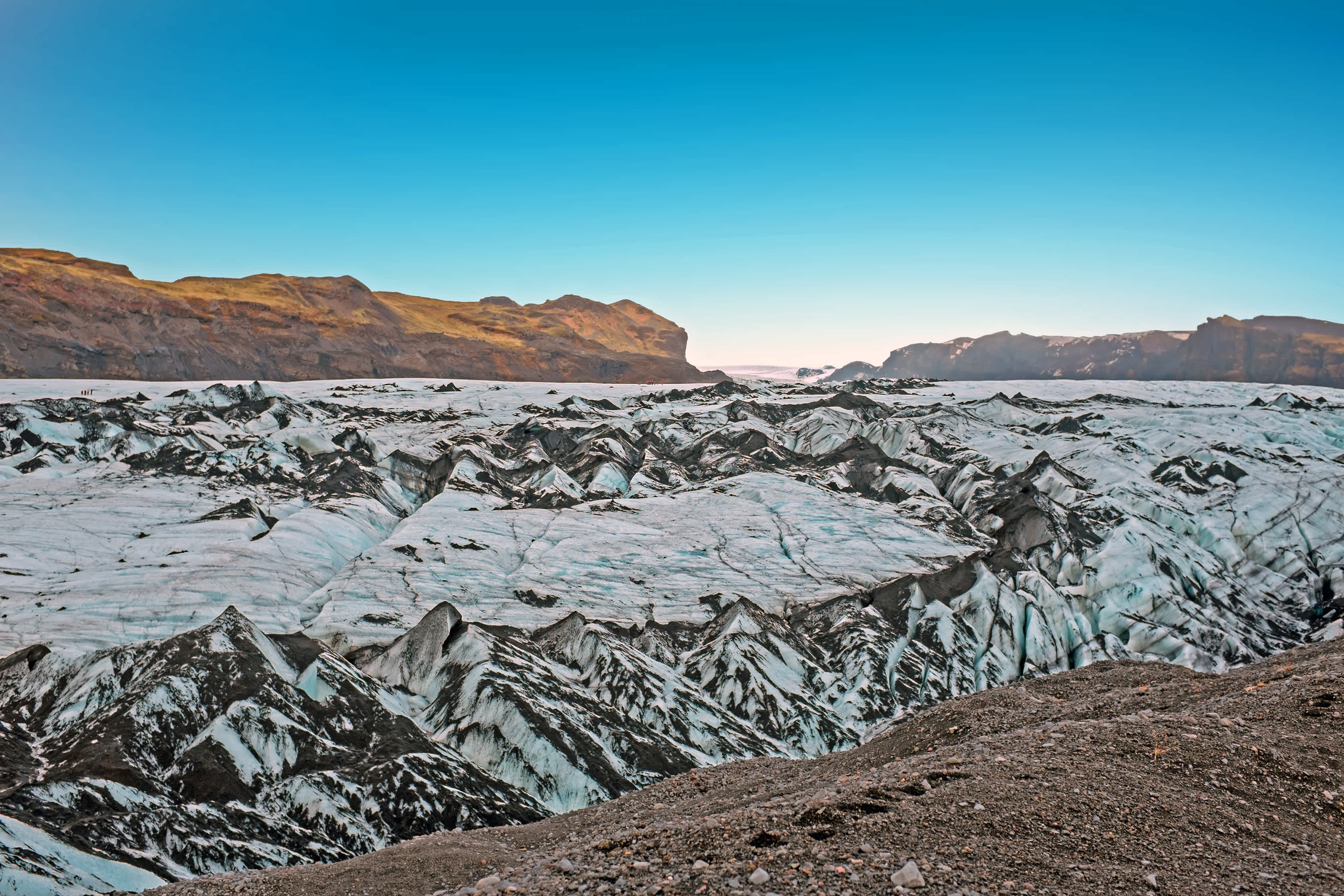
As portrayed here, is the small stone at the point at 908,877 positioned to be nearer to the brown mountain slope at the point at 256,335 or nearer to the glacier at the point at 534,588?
the glacier at the point at 534,588

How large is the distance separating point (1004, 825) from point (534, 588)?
34.3 m

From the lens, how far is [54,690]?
2573 centimetres

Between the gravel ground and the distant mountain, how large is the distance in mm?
152593

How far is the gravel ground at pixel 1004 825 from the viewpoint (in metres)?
9.15

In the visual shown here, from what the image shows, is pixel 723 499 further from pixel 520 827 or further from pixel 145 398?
pixel 145 398

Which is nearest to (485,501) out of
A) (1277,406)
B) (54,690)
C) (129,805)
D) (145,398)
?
(54,690)

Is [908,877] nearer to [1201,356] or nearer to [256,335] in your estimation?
[256,335]

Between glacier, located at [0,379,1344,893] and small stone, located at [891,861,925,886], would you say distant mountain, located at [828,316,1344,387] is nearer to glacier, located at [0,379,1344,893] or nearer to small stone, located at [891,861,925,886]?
glacier, located at [0,379,1344,893]

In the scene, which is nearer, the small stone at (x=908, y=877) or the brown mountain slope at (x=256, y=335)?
the small stone at (x=908, y=877)

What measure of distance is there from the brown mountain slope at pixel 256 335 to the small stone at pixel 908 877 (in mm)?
124540

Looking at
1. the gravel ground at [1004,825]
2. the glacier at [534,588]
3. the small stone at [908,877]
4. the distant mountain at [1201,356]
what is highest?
the distant mountain at [1201,356]

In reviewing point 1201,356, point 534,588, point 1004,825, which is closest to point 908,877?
point 1004,825

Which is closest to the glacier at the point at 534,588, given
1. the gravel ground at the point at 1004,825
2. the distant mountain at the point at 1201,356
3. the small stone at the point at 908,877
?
the gravel ground at the point at 1004,825

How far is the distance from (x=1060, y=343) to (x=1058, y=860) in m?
198
